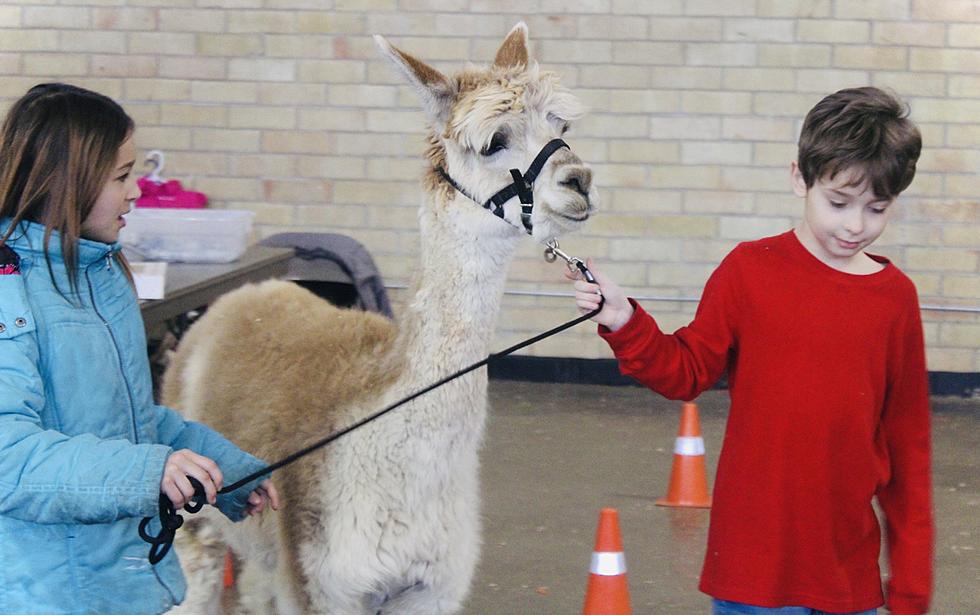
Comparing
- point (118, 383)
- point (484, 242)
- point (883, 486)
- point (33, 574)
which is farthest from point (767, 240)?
point (33, 574)

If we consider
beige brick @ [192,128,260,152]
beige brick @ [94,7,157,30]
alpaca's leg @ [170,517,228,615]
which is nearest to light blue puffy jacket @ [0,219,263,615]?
alpaca's leg @ [170,517,228,615]

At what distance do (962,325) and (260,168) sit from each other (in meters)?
4.49

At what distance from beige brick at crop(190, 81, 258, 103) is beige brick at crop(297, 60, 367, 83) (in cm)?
35

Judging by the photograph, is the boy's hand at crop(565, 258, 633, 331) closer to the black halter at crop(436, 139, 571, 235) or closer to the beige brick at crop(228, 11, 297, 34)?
the black halter at crop(436, 139, 571, 235)

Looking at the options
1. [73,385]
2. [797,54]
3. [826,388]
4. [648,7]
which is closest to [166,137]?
[648,7]

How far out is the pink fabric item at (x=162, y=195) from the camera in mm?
7234

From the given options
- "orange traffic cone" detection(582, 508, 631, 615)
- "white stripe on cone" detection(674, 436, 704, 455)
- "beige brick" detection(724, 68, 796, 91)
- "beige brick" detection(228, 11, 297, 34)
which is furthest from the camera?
"beige brick" detection(228, 11, 297, 34)

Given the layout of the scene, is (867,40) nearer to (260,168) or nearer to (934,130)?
(934,130)

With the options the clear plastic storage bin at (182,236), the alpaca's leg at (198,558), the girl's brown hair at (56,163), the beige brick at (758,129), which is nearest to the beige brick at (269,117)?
the beige brick at (758,129)

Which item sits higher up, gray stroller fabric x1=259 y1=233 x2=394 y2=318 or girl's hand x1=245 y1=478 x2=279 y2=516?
gray stroller fabric x1=259 y1=233 x2=394 y2=318

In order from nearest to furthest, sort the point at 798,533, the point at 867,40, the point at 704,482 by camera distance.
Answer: the point at 798,533
the point at 704,482
the point at 867,40

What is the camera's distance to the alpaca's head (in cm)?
328

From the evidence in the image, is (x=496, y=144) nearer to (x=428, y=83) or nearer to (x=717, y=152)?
(x=428, y=83)

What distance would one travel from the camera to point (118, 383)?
235 centimetres
